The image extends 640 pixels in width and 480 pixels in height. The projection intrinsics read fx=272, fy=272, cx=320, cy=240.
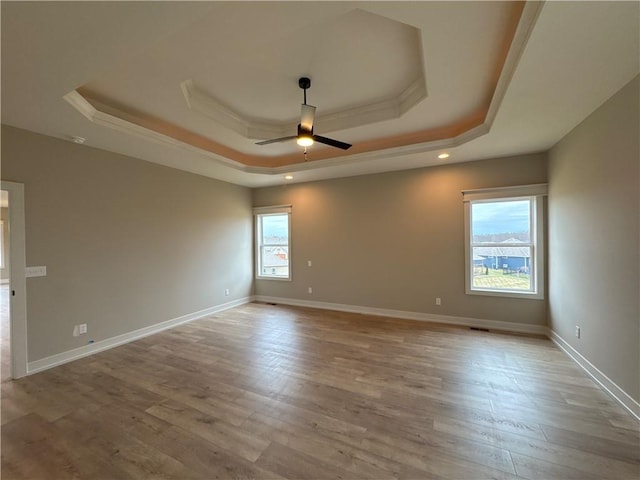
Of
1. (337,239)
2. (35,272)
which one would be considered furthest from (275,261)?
(35,272)

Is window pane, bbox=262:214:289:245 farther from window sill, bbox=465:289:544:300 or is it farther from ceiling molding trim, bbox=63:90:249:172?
window sill, bbox=465:289:544:300

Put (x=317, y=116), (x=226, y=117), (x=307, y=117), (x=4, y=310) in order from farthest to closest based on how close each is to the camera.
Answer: (x=4, y=310) → (x=317, y=116) → (x=226, y=117) → (x=307, y=117)

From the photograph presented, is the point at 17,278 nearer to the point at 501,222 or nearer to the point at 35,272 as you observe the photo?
A: the point at 35,272

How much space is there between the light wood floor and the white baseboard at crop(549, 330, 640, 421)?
0.08 meters

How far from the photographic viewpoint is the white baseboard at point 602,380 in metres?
2.18

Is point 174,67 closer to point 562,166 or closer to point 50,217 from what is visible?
point 50,217

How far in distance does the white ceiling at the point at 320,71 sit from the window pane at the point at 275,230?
7.60 feet

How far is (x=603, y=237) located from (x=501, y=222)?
1779mm

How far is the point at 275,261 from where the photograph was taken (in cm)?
639

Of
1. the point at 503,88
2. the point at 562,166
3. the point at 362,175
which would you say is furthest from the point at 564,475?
the point at 362,175

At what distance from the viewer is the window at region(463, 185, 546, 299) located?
4.09 metres

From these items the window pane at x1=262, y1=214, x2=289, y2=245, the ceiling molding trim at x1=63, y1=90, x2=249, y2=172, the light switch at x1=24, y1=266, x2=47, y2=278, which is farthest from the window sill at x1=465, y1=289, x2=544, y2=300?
the light switch at x1=24, y1=266, x2=47, y2=278

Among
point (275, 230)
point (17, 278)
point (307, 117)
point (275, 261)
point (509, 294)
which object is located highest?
point (307, 117)

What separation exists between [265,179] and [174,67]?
308 centimetres
